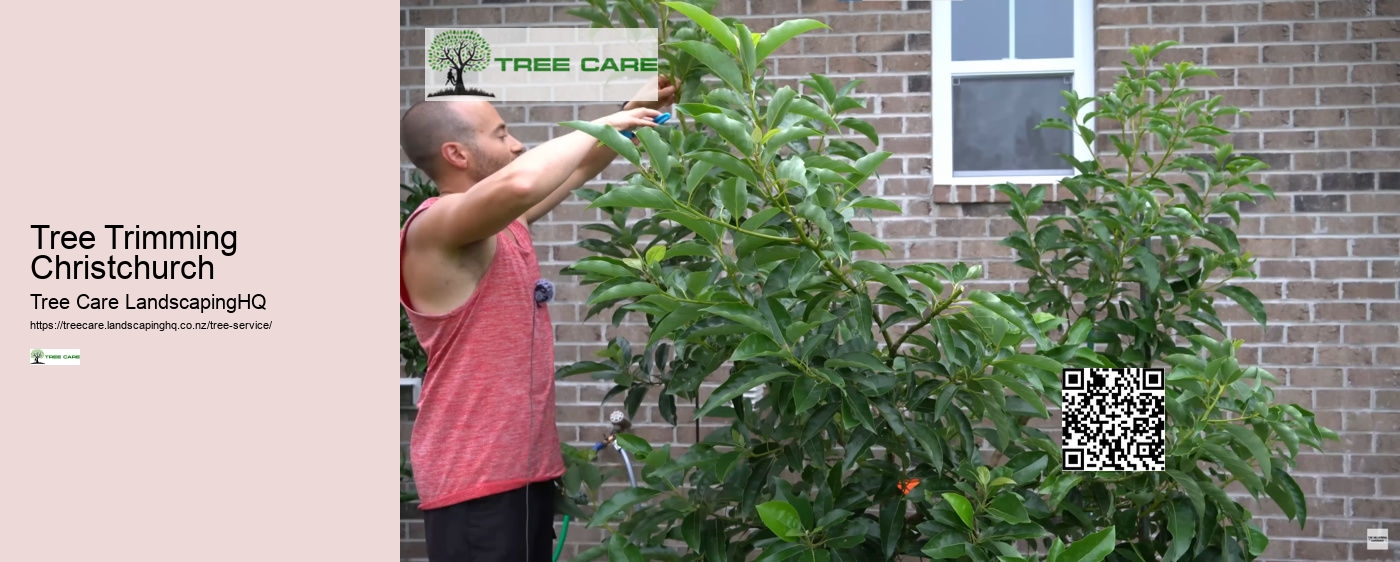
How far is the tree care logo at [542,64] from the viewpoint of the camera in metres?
2.35

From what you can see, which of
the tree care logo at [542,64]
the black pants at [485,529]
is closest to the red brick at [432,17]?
the tree care logo at [542,64]

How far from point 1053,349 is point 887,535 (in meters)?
0.44

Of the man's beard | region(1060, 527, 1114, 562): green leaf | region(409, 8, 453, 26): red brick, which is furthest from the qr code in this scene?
region(409, 8, 453, 26): red brick

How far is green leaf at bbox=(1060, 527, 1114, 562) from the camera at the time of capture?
1.77 meters

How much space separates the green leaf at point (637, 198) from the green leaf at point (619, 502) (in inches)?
23.5

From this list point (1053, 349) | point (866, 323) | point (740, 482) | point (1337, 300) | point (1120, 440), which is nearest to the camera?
point (866, 323)

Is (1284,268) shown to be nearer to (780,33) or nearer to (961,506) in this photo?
(961,506)

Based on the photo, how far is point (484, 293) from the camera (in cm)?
231

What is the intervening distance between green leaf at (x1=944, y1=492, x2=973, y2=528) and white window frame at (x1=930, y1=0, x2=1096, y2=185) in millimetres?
1669

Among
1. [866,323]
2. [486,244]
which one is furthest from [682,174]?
[486,244]

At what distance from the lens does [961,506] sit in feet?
6.03

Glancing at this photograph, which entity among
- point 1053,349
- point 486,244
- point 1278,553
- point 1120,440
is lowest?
point 1278,553

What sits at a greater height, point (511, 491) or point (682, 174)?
point (682, 174)

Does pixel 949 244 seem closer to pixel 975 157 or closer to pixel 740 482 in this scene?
pixel 975 157
